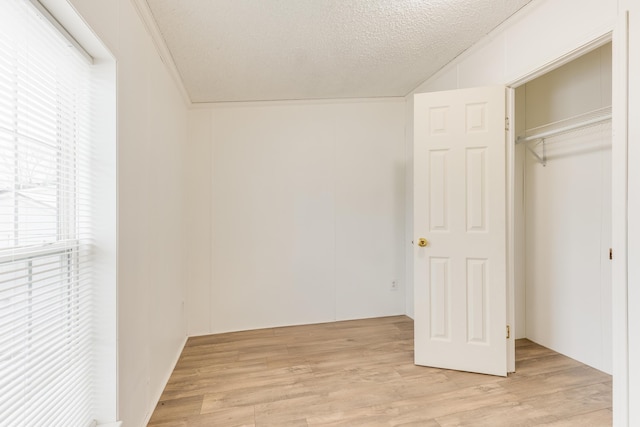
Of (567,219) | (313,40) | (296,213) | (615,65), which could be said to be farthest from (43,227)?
(567,219)

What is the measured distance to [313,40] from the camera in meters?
2.08

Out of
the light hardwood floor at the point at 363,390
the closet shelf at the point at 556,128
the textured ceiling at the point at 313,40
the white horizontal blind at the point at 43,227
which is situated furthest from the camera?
the closet shelf at the point at 556,128

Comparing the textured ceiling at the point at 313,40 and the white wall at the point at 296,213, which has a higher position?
the textured ceiling at the point at 313,40

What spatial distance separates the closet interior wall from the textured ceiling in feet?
3.04

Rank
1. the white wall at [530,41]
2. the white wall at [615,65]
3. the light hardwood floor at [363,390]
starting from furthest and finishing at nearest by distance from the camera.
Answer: the light hardwood floor at [363,390] → the white wall at [530,41] → the white wall at [615,65]

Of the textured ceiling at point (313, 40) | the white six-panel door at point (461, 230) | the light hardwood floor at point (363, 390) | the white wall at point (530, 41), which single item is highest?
the textured ceiling at point (313, 40)

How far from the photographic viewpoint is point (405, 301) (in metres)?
3.28

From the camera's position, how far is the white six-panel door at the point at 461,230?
2.05 m

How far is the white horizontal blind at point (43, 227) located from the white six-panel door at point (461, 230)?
2079 millimetres

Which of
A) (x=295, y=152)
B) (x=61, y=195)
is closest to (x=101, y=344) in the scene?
(x=61, y=195)

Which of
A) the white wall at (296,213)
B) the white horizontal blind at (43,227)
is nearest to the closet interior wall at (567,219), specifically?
the white wall at (296,213)

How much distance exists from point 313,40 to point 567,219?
2.50 m

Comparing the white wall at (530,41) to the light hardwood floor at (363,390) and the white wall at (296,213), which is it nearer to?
the white wall at (296,213)

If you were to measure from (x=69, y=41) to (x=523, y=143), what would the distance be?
3232mm
